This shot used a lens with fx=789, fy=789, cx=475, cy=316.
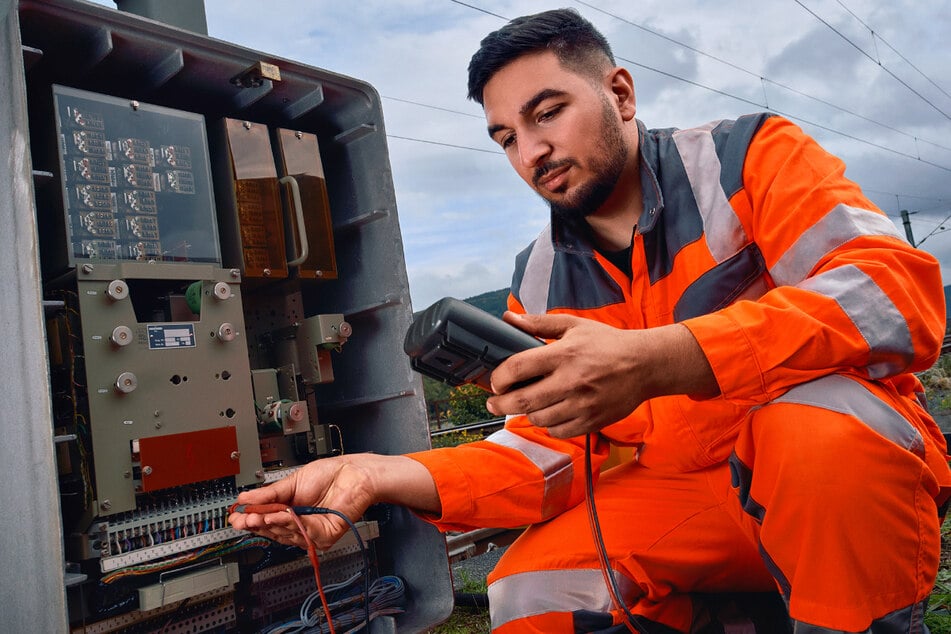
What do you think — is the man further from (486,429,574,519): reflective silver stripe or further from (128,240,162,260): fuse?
(128,240,162,260): fuse

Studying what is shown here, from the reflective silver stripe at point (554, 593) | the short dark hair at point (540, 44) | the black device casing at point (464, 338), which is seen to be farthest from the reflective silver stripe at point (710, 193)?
the reflective silver stripe at point (554, 593)

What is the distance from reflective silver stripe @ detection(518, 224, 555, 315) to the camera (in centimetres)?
228

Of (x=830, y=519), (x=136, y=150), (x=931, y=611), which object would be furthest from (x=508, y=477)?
(x=136, y=150)

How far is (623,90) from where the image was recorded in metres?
→ 2.19

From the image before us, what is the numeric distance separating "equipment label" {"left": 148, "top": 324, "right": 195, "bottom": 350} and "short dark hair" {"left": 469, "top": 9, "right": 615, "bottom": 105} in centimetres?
106

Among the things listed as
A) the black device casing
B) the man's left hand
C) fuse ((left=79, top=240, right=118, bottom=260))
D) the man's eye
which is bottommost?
the man's left hand

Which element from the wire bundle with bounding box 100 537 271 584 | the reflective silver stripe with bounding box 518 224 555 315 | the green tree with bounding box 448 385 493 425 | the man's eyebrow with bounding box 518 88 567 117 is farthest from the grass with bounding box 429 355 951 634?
the green tree with bounding box 448 385 493 425

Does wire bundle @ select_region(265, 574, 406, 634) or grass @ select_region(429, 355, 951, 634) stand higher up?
wire bundle @ select_region(265, 574, 406, 634)

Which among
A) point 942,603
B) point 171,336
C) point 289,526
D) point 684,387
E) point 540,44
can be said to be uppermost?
point 540,44

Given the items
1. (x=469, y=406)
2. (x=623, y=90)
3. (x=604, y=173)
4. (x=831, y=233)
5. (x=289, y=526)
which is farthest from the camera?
(x=469, y=406)

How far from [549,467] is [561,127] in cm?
88

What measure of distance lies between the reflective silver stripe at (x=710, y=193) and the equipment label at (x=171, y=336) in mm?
1441

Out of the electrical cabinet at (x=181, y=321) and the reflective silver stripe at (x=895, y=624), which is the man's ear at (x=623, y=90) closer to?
Answer: the electrical cabinet at (x=181, y=321)

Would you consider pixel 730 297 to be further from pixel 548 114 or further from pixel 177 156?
pixel 177 156
